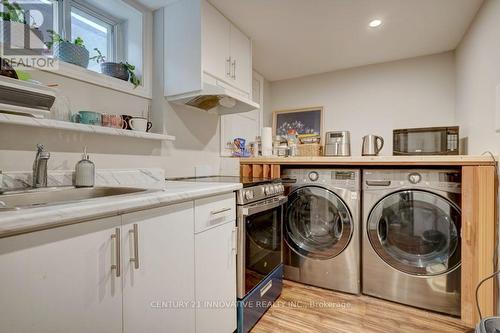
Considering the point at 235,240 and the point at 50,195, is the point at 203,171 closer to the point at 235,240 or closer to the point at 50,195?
the point at 235,240

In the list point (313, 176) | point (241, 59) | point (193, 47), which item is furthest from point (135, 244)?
point (241, 59)

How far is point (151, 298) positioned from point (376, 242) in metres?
1.59

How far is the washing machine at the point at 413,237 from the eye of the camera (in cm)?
165

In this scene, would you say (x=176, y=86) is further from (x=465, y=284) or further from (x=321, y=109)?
(x=465, y=284)

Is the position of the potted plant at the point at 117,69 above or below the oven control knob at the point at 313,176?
above

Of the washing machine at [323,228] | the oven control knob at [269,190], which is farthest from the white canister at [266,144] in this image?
the oven control knob at [269,190]

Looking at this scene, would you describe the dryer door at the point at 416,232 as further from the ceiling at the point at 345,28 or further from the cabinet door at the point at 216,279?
the ceiling at the point at 345,28

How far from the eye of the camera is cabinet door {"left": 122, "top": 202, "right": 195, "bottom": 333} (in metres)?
0.89

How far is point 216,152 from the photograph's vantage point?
2.30 meters

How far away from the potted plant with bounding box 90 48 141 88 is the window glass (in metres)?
0.03

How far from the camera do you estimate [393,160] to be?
173 centimetres

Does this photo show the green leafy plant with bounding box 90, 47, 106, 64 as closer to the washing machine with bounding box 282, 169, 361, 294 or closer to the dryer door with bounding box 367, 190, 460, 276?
the washing machine with bounding box 282, 169, 361, 294

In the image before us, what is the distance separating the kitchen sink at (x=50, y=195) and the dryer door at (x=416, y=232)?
5.47 feet

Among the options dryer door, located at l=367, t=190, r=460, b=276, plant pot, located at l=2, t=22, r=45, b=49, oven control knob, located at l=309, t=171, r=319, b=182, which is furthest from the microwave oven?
plant pot, located at l=2, t=22, r=45, b=49
